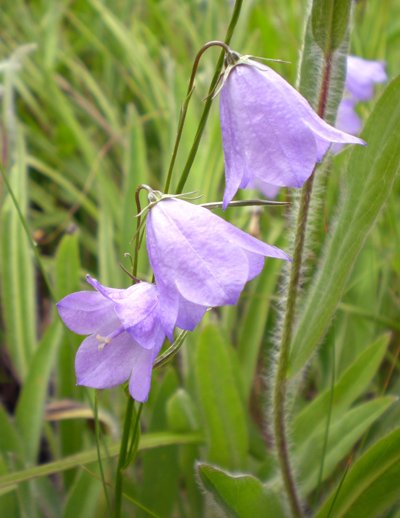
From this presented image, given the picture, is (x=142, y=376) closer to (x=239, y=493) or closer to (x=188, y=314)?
(x=188, y=314)

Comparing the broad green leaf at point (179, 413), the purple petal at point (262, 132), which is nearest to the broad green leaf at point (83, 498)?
the broad green leaf at point (179, 413)

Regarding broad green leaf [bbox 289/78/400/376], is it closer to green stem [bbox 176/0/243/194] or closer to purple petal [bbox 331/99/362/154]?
green stem [bbox 176/0/243/194]

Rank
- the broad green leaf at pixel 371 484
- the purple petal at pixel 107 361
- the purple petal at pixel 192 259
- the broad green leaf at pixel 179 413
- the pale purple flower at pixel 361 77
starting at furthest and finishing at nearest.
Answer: the pale purple flower at pixel 361 77
the broad green leaf at pixel 179 413
the broad green leaf at pixel 371 484
the purple petal at pixel 107 361
the purple petal at pixel 192 259

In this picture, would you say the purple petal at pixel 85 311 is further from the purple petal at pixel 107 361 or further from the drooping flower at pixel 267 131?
the drooping flower at pixel 267 131

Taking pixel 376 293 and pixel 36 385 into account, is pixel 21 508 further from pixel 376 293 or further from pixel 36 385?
pixel 376 293

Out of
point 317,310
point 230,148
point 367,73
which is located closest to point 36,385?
point 317,310

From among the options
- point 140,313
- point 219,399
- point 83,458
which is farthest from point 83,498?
point 140,313
